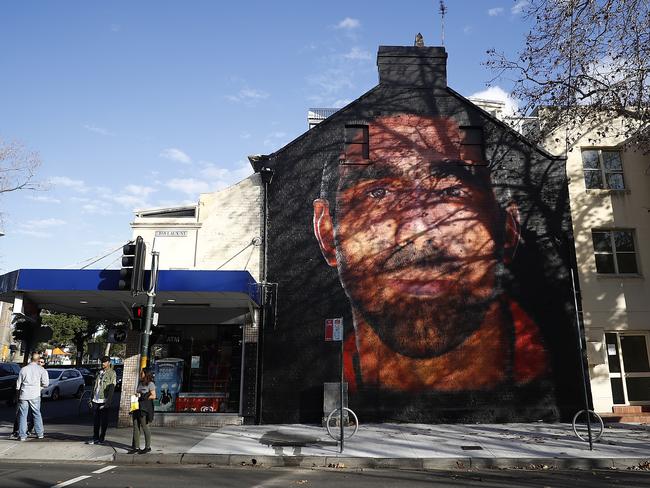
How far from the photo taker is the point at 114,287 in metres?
12.5

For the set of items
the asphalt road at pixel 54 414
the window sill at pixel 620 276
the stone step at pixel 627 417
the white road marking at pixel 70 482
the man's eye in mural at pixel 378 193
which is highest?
the man's eye in mural at pixel 378 193

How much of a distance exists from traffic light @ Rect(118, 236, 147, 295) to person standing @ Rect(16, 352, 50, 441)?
339 centimetres

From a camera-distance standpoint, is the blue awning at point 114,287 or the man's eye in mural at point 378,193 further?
the man's eye in mural at point 378,193

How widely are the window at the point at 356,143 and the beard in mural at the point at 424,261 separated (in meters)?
0.15

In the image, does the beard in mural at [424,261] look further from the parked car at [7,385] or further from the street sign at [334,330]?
the parked car at [7,385]

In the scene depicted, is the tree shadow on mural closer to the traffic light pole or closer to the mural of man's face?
the mural of man's face

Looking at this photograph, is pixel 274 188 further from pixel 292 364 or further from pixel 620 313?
pixel 620 313

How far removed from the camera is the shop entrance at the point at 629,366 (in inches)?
587

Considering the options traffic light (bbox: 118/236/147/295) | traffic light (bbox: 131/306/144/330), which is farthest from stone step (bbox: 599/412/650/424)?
traffic light (bbox: 118/236/147/295)

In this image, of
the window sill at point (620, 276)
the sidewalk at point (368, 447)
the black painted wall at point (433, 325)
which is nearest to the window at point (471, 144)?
the black painted wall at point (433, 325)

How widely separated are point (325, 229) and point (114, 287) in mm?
6213

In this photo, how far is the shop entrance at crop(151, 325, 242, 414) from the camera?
1445 centimetres

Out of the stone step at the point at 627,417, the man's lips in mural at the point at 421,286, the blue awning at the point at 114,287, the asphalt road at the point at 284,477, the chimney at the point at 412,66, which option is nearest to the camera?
the asphalt road at the point at 284,477

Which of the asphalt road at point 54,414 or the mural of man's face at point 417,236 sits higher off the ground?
the mural of man's face at point 417,236
